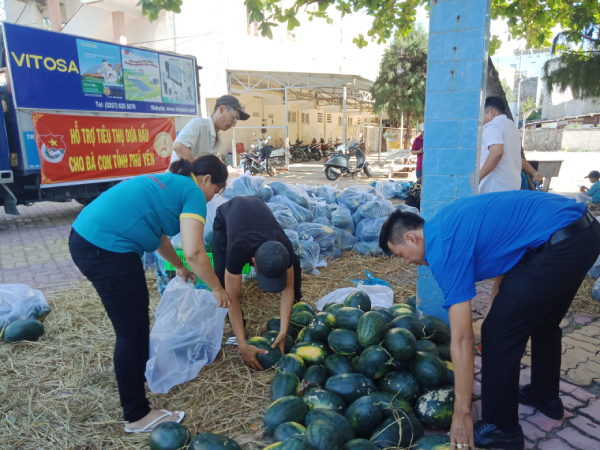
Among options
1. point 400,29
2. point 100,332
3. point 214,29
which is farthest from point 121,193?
point 214,29

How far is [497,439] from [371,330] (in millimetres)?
856

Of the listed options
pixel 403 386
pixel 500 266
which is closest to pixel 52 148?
pixel 403 386

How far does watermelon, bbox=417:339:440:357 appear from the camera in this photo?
2.59 m

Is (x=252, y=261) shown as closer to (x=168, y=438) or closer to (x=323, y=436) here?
(x=168, y=438)

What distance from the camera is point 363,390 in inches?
91.4

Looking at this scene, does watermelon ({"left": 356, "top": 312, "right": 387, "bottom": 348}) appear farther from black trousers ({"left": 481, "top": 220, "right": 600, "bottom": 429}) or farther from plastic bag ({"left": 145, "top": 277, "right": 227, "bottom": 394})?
plastic bag ({"left": 145, "top": 277, "right": 227, "bottom": 394})

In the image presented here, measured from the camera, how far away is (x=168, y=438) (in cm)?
207

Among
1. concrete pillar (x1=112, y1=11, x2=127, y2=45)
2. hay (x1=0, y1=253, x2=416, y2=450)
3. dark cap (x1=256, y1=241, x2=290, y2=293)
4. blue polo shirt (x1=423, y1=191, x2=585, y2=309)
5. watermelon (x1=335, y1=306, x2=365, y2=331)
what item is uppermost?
concrete pillar (x1=112, y1=11, x2=127, y2=45)

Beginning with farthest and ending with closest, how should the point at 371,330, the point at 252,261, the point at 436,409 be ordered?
the point at 252,261
the point at 371,330
the point at 436,409

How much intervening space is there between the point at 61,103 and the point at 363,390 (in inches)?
317

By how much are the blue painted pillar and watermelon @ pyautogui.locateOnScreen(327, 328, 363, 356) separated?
4.19 ft

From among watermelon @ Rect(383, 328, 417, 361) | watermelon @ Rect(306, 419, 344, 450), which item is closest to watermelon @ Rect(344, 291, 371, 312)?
watermelon @ Rect(383, 328, 417, 361)

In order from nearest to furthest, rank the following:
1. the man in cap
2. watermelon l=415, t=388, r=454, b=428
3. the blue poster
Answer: watermelon l=415, t=388, r=454, b=428
the man in cap
the blue poster

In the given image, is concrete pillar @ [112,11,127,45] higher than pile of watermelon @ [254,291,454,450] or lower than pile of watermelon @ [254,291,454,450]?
higher
